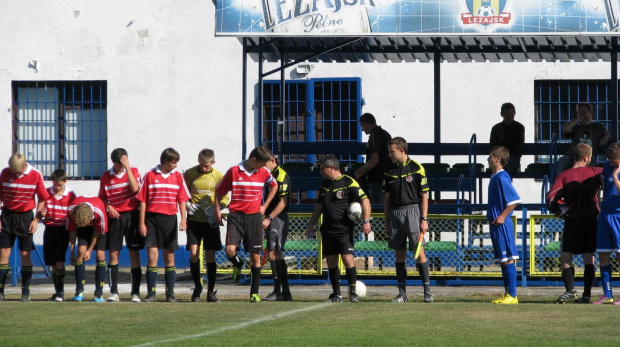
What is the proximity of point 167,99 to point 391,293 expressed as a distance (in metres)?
10.5

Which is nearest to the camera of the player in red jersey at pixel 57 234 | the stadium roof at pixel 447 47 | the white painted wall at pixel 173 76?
the player in red jersey at pixel 57 234

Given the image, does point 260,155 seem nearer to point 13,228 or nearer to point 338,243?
point 338,243

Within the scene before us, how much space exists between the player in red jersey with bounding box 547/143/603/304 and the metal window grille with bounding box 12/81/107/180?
13.7 metres

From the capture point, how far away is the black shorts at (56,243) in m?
14.2

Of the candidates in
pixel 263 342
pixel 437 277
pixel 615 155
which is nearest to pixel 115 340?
pixel 263 342

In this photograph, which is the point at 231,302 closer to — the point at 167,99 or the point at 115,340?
the point at 115,340

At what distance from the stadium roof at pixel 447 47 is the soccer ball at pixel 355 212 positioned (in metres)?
5.58

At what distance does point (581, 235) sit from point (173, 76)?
13.3m

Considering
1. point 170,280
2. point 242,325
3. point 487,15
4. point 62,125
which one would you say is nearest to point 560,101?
point 487,15

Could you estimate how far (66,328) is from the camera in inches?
415

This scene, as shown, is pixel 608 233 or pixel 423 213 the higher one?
pixel 423 213

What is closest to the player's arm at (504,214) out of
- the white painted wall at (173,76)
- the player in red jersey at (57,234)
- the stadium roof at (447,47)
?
the player in red jersey at (57,234)

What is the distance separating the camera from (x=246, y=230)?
531 inches

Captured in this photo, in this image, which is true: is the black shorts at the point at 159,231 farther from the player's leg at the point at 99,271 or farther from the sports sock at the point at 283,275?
the sports sock at the point at 283,275
